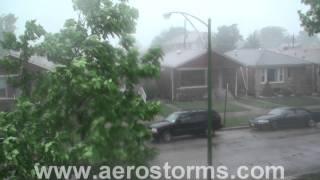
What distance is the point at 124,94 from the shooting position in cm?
571

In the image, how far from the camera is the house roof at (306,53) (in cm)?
1579

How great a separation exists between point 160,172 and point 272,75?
21.9ft

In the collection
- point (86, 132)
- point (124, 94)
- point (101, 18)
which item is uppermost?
point (101, 18)

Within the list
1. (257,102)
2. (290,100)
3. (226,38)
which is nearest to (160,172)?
(226,38)

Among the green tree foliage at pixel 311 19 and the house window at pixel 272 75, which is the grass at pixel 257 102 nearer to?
the house window at pixel 272 75

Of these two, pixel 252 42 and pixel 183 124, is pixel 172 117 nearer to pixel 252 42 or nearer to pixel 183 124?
pixel 183 124

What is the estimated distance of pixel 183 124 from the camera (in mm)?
13805

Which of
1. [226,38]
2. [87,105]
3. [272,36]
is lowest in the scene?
[87,105]

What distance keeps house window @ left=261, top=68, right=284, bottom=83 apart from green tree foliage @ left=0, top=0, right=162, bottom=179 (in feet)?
32.0

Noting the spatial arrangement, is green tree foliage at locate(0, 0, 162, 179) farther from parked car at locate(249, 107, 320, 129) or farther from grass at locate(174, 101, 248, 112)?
parked car at locate(249, 107, 320, 129)

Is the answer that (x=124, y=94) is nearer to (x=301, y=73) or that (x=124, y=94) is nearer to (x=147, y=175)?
(x=147, y=175)

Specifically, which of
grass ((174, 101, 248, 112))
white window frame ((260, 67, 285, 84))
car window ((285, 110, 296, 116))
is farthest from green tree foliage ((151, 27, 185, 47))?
car window ((285, 110, 296, 116))

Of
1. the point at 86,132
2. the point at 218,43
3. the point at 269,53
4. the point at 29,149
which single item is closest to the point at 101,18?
the point at 86,132

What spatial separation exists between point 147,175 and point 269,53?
9.99 m
